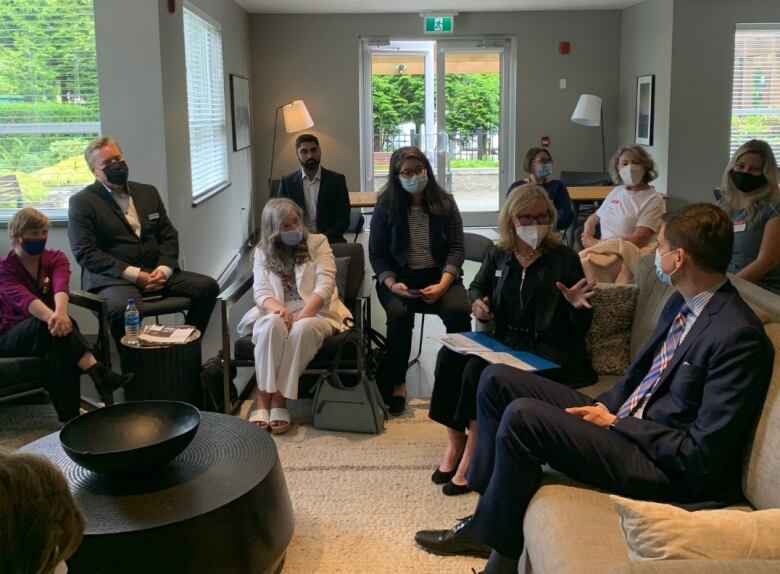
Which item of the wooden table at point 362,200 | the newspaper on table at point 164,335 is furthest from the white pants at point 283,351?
the wooden table at point 362,200

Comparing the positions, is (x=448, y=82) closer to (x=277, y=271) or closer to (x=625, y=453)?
(x=277, y=271)

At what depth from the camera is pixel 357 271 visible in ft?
13.6

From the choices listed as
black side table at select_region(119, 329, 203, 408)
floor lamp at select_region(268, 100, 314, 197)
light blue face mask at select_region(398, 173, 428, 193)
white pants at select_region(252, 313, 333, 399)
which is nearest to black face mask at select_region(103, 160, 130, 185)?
black side table at select_region(119, 329, 203, 408)

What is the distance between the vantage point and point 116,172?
4.13 meters

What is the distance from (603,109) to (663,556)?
857cm

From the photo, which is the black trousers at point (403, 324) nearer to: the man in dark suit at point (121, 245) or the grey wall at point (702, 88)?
the man in dark suit at point (121, 245)

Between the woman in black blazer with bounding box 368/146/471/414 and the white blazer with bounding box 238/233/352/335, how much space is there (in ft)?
0.89

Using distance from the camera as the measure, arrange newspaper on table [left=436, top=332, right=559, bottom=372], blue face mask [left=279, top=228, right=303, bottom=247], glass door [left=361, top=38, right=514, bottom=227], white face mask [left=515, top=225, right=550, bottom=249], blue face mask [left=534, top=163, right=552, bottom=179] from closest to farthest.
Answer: newspaper on table [left=436, top=332, right=559, bottom=372]
white face mask [left=515, top=225, right=550, bottom=249]
blue face mask [left=279, top=228, right=303, bottom=247]
blue face mask [left=534, top=163, right=552, bottom=179]
glass door [left=361, top=38, right=514, bottom=227]

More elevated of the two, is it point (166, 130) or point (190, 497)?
point (166, 130)

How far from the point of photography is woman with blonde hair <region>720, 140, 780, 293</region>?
11.6 ft

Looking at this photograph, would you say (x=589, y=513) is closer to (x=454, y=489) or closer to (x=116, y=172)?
(x=454, y=489)

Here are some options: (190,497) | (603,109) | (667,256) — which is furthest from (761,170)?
(603,109)

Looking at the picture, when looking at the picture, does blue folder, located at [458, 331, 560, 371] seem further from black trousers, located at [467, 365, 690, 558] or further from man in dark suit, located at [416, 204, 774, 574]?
black trousers, located at [467, 365, 690, 558]

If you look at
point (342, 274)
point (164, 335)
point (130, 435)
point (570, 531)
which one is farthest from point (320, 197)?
point (570, 531)
